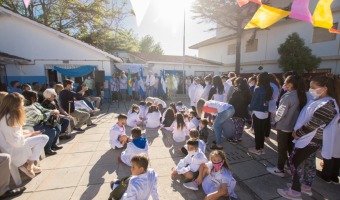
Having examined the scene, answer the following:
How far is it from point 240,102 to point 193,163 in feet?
7.77

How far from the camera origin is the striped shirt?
245cm

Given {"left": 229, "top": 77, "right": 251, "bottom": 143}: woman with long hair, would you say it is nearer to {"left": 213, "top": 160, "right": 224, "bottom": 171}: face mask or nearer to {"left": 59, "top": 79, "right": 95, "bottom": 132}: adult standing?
{"left": 213, "top": 160, "right": 224, "bottom": 171}: face mask

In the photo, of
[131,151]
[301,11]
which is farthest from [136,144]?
[301,11]

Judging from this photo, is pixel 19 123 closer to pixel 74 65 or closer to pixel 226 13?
pixel 74 65

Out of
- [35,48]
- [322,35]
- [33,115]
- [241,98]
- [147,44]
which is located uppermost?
[147,44]

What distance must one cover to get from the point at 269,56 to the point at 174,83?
10119 millimetres

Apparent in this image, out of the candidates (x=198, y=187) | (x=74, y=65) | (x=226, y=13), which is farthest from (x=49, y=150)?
(x=226, y=13)

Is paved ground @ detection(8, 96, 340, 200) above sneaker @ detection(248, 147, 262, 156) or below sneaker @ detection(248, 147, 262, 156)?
below

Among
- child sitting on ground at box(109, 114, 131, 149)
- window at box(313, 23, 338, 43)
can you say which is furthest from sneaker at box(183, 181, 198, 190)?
window at box(313, 23, 338, 43)

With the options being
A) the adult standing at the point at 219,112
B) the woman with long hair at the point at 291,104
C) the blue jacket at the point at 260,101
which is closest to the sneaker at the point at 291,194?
the woman with long hair at the point at 291,104

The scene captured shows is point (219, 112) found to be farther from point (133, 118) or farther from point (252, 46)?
point (252, 46)

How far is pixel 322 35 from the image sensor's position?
13547 mm

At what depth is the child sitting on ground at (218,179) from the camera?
270cm

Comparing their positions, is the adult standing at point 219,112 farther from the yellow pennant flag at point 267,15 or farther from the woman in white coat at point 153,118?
the woman in white coat at point 153,118
